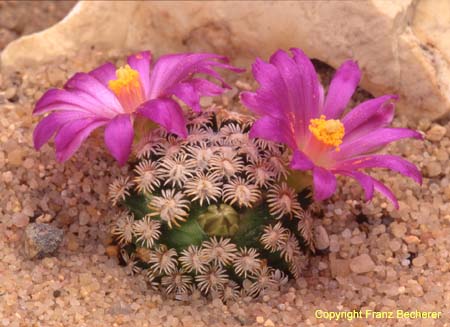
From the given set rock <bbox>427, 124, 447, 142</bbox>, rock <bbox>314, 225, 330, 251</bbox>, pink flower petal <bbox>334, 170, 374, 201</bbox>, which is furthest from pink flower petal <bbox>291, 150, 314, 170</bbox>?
rock <bbox>427, 124, 447, 142</bbox>

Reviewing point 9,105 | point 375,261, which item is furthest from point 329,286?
point 9,105

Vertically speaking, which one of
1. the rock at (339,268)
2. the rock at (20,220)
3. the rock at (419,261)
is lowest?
the rock at (20,220)

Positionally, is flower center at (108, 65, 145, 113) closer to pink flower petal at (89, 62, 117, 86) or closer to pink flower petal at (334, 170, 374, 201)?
pink flower petal at (89, 62, 117, 86)

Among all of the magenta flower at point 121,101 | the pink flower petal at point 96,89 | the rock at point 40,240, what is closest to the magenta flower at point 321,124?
the magenta flower at point 121,101

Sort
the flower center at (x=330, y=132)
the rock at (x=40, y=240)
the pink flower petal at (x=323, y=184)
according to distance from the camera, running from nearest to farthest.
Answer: the pink flower petal at (x=323, y=184) < the flower center at (x=330, y=132) < the rock at (x=40, y=240)

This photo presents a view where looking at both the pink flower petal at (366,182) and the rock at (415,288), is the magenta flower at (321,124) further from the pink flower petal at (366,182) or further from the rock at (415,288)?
the rock at (415,288)

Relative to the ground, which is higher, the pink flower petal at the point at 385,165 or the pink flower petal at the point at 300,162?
the pink flower petal at the point at 300,162

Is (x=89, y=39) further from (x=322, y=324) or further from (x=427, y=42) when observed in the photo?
(x=322, y=324)

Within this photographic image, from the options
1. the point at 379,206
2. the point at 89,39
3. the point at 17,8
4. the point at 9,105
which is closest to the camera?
the point at 379,206

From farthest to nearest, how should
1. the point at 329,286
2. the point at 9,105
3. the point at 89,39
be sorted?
the point at 89,39 < the point at 9,105 < the point at 329,286
